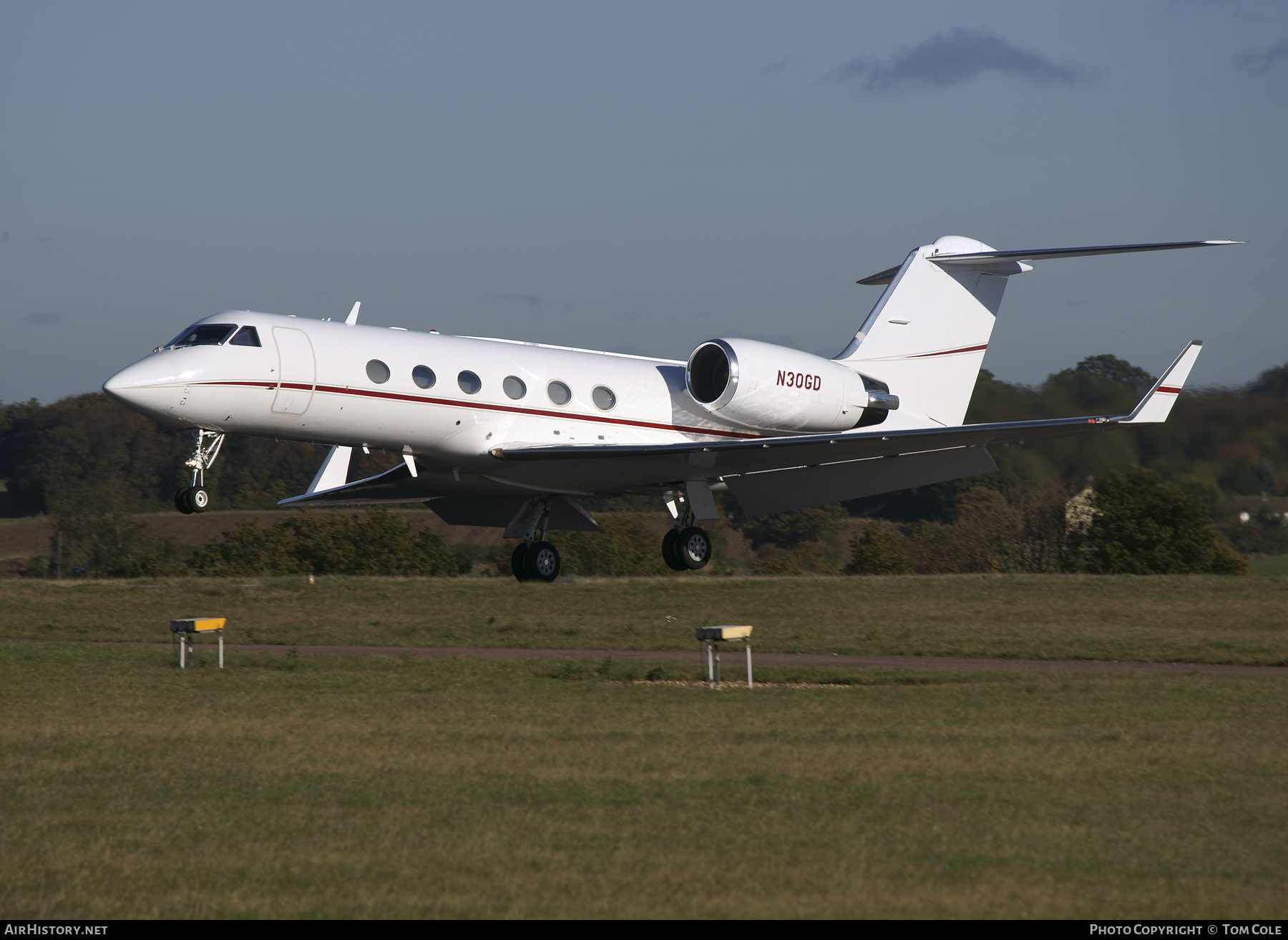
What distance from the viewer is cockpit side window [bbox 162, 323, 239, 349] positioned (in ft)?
60.0

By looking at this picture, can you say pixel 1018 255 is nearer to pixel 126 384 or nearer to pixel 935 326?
pixel 935 326

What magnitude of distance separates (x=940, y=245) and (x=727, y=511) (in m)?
31.2

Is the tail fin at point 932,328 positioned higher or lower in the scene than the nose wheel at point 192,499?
higher

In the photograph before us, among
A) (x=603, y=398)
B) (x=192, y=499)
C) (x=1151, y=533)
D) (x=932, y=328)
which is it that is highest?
(x=932, y=328)

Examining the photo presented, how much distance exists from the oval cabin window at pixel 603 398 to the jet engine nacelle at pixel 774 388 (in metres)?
1.44

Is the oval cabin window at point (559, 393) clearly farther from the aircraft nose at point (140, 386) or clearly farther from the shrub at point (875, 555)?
the shrub at point (875, 555)

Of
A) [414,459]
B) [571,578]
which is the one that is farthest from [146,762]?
[571,578]

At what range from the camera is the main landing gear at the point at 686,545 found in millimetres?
23078

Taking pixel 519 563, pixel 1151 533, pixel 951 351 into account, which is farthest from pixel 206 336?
pixel 1151 533

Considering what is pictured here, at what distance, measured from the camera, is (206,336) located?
18.4m

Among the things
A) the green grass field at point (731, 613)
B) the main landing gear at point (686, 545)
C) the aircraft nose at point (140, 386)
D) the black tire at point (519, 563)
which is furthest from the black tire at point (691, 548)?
the aircraft nose at point (140, 386)

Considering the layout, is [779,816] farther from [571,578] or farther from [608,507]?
[608,507]

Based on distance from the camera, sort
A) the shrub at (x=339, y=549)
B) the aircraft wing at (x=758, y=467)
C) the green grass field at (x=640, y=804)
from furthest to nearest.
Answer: the shrub at (x=339, y=549)
the aircraft wing at (x=758, y=467)
the green grass field at (x=640, y=804)

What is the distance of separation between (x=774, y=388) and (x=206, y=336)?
901 centimetres
